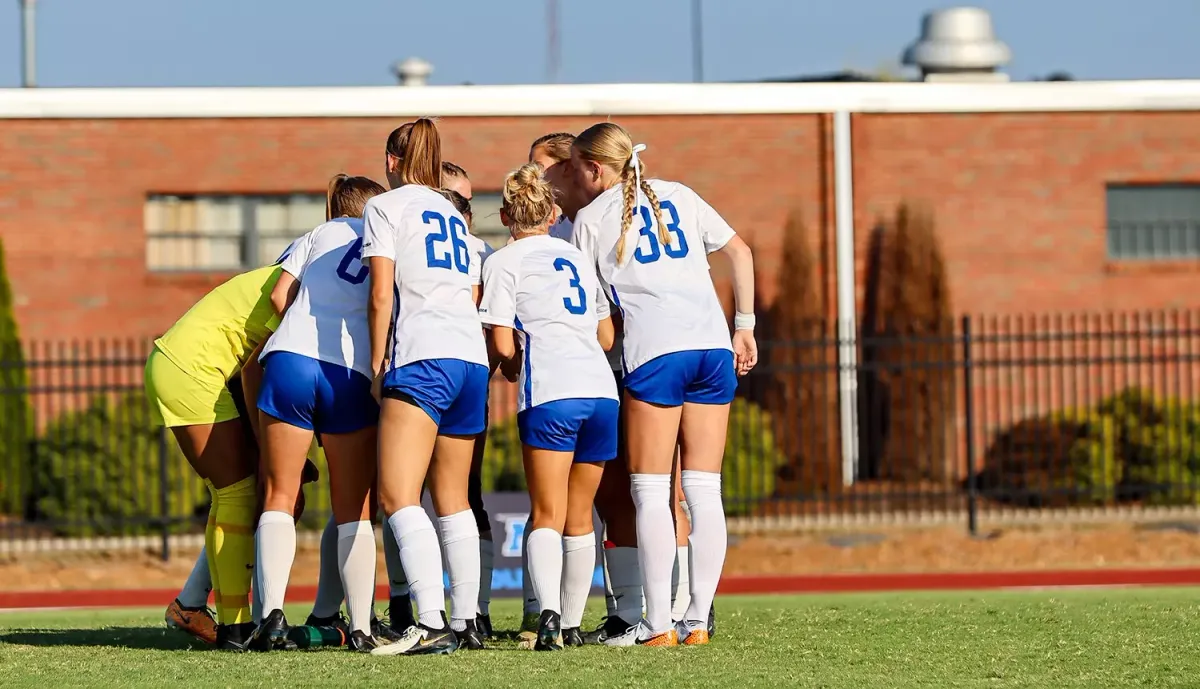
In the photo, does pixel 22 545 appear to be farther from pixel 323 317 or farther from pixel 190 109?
pixel 323 317

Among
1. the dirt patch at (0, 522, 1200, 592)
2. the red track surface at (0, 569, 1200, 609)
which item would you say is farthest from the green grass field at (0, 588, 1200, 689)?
the dirt patch at (0, 522, 1200, 592)

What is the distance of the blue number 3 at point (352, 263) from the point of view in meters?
5.98

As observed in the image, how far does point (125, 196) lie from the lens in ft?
65.1

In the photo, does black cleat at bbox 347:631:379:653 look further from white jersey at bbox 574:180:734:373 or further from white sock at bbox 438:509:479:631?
white jersey at bbox 574:180:734:373

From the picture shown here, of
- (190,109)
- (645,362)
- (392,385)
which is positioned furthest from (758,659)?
(190,109)

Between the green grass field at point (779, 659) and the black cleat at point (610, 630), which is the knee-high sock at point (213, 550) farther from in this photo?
the black cleat at point (610, 630)

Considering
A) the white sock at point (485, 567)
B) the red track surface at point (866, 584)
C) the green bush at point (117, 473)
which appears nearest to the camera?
the white sock at point (485, 567)

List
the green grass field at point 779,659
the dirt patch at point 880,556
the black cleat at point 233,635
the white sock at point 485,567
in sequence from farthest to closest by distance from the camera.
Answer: the dirt patch at point 880,556, the white sock at point 485,567, the black cleat at point 233,635, the green grass field at point 779,659

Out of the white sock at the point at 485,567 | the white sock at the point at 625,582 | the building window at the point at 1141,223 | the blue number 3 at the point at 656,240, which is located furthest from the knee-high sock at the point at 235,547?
the building window at the point at 1141,223

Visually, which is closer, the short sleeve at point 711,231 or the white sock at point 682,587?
the short sleeve at point 711,231

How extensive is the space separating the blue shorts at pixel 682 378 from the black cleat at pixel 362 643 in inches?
52.6

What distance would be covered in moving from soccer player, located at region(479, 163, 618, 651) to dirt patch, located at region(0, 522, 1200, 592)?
9.41m

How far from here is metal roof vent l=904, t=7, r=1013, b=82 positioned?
22.2 metres

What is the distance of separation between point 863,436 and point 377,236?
14775 mm
